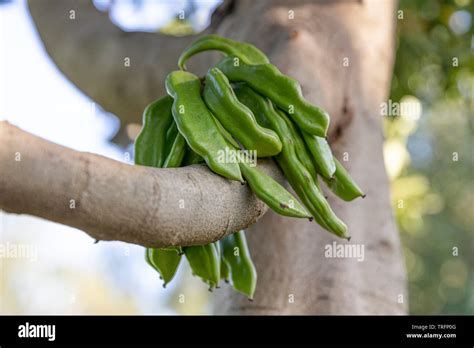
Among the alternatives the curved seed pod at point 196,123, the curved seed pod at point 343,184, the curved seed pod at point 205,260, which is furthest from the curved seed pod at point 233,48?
the curved seed pod at point 205,260

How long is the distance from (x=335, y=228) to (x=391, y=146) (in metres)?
2.53

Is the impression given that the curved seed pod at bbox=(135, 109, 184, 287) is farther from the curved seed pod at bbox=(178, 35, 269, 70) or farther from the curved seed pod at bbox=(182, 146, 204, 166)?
the curved seed pod at bbox=(178, 35, 269, 70)

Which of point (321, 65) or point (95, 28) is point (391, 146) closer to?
point (95, 28)

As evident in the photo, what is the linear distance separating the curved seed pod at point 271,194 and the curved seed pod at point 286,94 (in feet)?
0.50

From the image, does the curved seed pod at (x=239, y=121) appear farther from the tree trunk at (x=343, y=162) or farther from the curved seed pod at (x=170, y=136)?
the tree trunk at (x=343, y=162)

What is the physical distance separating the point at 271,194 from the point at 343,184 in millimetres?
245

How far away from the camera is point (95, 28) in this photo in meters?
2.46

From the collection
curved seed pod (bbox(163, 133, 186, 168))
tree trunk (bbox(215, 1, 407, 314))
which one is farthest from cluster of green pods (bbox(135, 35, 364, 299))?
tree trunk (bbox(215, 1, 407, 314))

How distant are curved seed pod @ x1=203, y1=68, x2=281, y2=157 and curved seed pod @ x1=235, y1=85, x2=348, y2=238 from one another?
0.11 ft

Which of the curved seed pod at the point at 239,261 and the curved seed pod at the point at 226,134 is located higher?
the curved seed pod at the point at 226,134

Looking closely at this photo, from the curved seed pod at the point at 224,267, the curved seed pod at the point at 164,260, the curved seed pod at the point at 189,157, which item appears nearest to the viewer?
the curved seed pod at the point at 189,157

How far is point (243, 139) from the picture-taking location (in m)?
1.12

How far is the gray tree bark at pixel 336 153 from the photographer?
1700 millimetres

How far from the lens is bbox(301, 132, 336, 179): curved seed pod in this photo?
3.90ft
